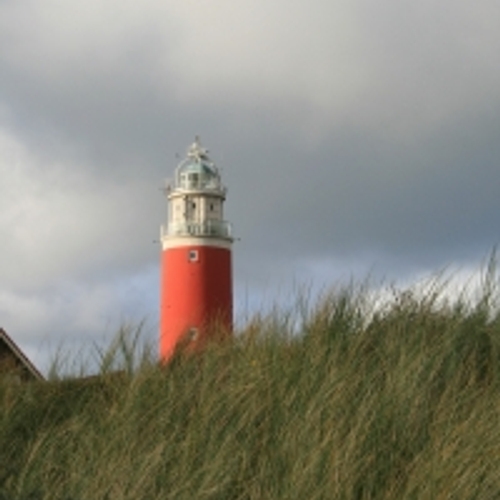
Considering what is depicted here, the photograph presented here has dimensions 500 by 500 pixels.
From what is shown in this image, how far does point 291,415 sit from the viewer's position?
405 cm

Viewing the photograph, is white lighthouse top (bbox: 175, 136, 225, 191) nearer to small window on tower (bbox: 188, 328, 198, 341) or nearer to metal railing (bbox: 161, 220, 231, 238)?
metal railing (bbox: 161, 220, 231, 238)

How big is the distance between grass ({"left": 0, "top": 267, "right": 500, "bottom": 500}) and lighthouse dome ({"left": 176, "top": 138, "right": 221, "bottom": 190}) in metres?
23.3

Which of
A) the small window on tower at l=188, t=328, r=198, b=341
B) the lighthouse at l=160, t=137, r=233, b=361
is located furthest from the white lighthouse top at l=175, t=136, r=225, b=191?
the small window on tower at l=188, t=328, r=198, b=341

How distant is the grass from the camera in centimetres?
355

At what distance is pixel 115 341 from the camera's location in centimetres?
557

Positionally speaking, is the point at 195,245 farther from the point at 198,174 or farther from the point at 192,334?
the point at 192,334

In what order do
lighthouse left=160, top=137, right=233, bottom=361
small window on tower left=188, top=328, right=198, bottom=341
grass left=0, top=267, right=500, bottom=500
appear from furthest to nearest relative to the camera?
lighthouse left=160, top=137, right=233, bottom=361, small window on tower left=188, top=328, right=198, bottom=341, grass left=0, top=267, right=500, bottom=500

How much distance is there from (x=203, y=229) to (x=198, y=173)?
71.3 inches

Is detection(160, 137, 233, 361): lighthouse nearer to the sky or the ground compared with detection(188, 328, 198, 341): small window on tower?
nearer to the sky

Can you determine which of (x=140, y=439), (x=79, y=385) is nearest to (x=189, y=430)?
(x=140, y=439)

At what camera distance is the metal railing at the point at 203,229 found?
91.7ft

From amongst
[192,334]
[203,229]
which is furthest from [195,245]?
[192,334]

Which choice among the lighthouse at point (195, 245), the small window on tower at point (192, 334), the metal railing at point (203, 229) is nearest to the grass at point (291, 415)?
the small window on tower at point (192, 334)

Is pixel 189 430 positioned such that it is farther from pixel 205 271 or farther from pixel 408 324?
pixel 205 271
